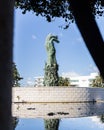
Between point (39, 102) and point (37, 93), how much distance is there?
631mm

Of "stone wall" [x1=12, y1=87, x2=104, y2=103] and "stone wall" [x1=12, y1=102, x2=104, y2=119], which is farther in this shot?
"stone wall" [x1=12, y1=87, x2=104, y2=103]

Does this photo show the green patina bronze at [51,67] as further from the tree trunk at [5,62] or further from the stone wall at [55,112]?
the tree trunk at [5,62]

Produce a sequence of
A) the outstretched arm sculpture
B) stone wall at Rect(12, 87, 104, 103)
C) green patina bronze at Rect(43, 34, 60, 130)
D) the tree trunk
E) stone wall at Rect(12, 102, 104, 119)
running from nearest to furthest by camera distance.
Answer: the tree trunk, stone wall at Rect(12, 102, 104, 119), stone wall at Rect(12, 87, 104, 103), green patina bronze at Rect(43, 34, 60, 130), the outstretched arm sculpture

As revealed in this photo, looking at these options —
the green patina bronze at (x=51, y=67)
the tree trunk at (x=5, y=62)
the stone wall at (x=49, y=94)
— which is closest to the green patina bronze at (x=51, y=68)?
the green patina bronze at (x=51, y=67)

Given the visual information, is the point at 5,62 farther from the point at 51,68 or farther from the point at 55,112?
the point at 51,68

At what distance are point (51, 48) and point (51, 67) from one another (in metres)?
1.64

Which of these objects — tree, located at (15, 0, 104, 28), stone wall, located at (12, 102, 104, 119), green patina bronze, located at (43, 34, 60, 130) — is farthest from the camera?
green patina bronze, located at (43, 34, 60, 130)

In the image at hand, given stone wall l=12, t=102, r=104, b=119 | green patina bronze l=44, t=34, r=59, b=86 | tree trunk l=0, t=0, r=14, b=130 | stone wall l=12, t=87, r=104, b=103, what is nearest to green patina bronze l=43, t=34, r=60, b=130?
green patina bronze l=44, t=34, r=59, b=86

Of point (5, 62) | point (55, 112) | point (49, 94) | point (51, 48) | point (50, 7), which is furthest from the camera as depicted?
point (51, 48)

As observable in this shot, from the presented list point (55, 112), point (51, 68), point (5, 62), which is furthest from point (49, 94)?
point (5, 62)

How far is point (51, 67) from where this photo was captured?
29641 millimetres

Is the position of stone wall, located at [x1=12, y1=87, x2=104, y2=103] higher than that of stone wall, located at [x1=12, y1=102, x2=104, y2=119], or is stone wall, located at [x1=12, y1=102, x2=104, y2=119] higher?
stone wall, located at [x1=12, y1=87, x2=104, y2=103]

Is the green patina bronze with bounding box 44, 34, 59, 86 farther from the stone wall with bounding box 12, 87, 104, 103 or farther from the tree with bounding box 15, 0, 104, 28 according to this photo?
the tree with bounding box 15, 0, 104, 28

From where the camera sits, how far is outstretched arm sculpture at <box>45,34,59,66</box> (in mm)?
29980
